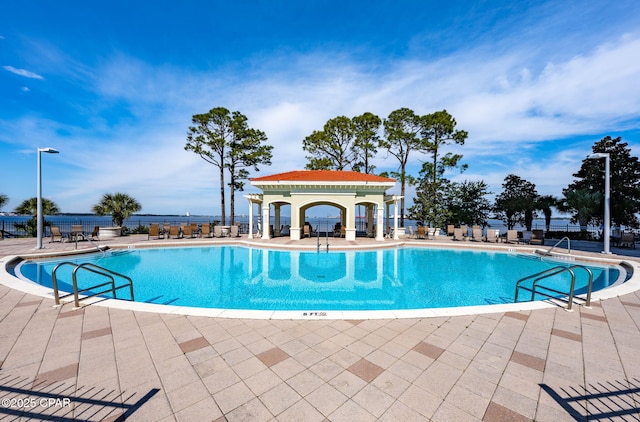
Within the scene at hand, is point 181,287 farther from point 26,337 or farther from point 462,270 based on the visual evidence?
point 462,270

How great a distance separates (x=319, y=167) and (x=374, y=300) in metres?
20.6

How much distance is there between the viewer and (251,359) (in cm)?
316

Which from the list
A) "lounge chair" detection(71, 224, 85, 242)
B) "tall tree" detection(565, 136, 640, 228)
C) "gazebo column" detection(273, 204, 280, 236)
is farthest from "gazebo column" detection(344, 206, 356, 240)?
"tall tree" detection(565, 136, 640, 228)

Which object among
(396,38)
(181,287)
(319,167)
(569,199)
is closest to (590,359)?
(181,287)

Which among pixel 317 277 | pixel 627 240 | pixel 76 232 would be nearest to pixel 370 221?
pixel 317 277

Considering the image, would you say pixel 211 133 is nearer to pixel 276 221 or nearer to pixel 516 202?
pixel 276 221

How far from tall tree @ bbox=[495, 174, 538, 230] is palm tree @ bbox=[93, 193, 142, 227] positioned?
3190 cm

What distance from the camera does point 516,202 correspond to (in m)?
22.1

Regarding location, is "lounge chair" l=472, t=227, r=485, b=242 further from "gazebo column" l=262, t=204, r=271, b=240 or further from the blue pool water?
"gazebo column" l=262, t=204, r=271, b=240

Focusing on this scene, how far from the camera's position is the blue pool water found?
22.5 feet

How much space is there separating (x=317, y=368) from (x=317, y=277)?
624 centimetres

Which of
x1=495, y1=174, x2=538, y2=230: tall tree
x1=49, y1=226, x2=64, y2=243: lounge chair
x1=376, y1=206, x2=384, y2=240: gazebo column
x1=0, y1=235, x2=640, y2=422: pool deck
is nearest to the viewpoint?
x1=0, y1=235, x2=640, y2=422: pool deck

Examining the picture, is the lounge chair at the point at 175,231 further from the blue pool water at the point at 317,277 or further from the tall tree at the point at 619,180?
the tall tree at the point at 619,180

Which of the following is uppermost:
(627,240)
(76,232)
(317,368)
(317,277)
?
(76,232)
